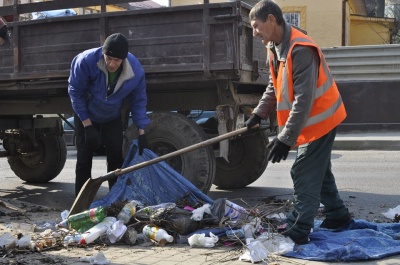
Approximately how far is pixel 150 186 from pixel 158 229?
3.47ft

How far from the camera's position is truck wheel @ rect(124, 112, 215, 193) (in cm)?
672

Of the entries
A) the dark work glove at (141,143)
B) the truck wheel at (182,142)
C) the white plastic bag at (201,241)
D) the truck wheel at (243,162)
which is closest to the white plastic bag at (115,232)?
the white plastic bag at (201,241)

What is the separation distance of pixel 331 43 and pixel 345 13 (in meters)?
1.20

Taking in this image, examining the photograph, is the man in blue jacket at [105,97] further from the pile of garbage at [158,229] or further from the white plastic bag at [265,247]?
the white plastic bag at [265,247]

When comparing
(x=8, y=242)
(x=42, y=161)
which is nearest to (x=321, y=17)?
(x=42, y=161)

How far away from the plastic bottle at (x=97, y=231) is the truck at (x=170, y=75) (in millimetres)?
1587

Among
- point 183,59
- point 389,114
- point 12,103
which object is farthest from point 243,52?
point 389,114

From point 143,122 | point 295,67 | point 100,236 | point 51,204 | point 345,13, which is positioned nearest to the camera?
point 295,67

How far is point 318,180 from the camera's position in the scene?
477 centimetres

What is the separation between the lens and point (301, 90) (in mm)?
4516

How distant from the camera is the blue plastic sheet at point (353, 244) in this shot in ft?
14.7

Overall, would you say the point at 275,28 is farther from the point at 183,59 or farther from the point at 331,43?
the point at 331,43

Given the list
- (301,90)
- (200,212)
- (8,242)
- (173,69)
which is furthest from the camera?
(173,69)

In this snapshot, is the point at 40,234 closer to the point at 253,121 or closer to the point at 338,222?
the point at 253,121
